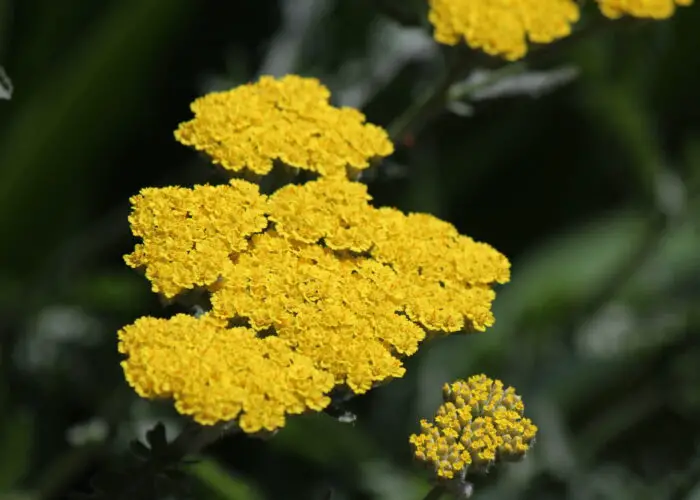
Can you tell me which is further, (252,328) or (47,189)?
(47,189)

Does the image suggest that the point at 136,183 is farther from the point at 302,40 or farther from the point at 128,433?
the point at 128,433

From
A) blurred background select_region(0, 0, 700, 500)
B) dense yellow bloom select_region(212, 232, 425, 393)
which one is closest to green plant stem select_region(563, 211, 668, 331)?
blurred background select_region(0, 0, 700, 500)

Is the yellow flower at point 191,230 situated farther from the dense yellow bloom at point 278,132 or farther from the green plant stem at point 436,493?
the green plant stem at point 436,493

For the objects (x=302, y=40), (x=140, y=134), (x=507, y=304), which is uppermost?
(x=302, y=40)

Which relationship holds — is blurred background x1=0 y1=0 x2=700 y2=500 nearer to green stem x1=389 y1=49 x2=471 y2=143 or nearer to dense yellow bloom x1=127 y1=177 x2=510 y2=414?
green stem x1=389 y1=49 x2=471 y2=143

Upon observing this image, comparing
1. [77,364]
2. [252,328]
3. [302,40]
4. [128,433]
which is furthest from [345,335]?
[302,40]

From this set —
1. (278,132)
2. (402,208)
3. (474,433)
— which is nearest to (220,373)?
(474,433)

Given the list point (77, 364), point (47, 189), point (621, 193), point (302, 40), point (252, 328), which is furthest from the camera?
point (621, 193)

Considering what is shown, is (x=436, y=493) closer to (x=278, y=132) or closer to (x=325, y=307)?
(x=325, y=307)
